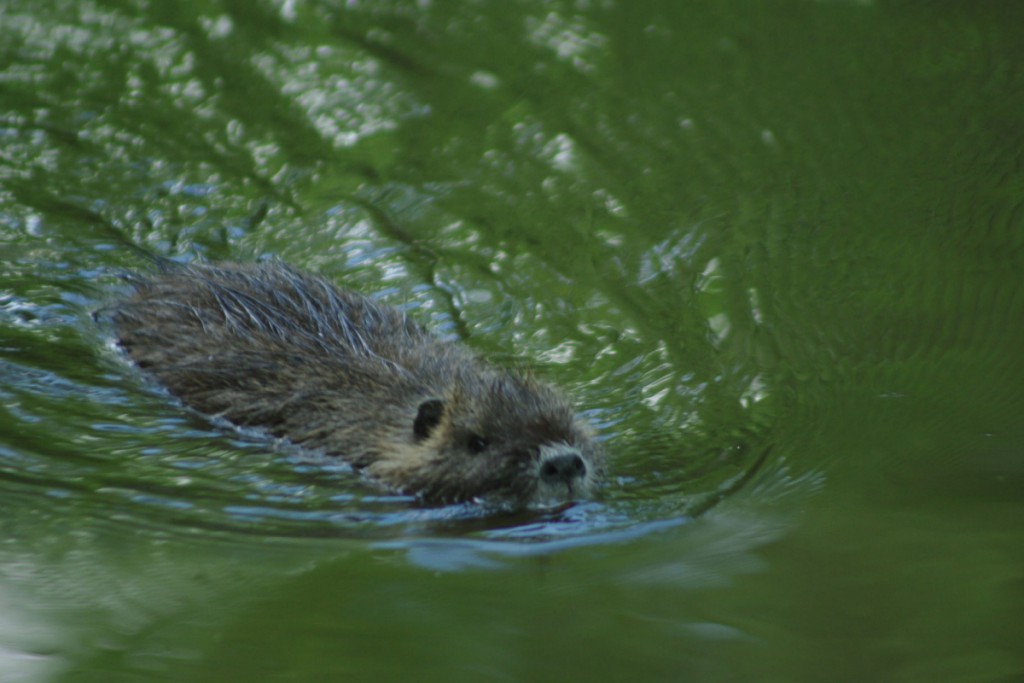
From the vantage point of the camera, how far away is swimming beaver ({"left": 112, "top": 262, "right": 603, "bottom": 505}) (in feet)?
15.0

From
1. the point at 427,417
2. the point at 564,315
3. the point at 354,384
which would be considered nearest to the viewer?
the point at 427,417

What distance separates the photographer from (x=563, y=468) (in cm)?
437

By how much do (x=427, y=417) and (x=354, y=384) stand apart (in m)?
0.52

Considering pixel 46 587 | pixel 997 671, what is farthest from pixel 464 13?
pixel 997 671

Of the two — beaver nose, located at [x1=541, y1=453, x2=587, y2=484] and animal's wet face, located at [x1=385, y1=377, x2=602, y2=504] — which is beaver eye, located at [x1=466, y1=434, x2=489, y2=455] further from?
beaver nose, located at [x1=541, y1=453, x2=587, y2=484]

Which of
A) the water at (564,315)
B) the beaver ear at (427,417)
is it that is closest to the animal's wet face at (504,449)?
the beaver ear at (427,417)

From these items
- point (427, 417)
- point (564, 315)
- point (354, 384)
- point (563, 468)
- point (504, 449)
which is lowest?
point (563, 468)

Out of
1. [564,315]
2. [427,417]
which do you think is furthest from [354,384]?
[564,315]

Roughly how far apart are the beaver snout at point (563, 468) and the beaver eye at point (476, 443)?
30 cm

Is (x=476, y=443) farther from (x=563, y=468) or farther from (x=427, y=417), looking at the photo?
(x=563, y=468)

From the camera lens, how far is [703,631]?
2982 millimetres

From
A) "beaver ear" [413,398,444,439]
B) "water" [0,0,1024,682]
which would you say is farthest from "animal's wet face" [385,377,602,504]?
"water" [0,0,1024,682]

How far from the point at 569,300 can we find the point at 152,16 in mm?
3742

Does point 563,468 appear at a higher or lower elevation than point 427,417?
lower
